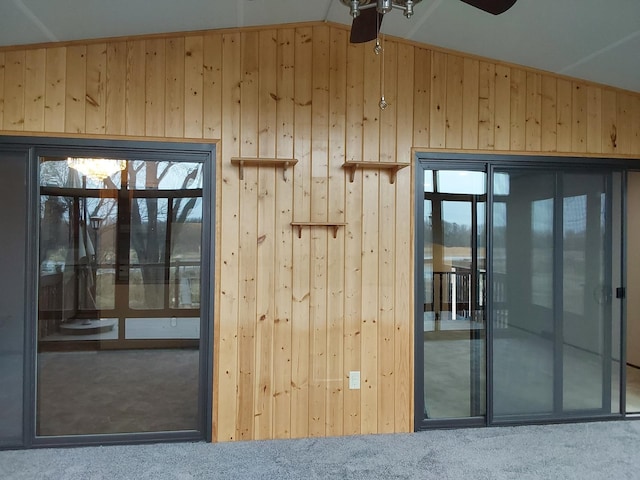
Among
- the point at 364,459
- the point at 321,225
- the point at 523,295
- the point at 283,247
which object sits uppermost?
the point at 321,225

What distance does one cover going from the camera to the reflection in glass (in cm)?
292

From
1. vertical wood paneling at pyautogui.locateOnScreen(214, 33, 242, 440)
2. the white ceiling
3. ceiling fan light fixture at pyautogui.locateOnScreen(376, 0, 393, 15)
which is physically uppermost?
the white ceiling

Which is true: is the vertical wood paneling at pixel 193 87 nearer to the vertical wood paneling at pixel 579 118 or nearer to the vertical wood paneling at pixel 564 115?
the vertical wood paneling at pixel 564 115

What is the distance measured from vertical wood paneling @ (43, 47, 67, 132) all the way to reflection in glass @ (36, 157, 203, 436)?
0.26 metres

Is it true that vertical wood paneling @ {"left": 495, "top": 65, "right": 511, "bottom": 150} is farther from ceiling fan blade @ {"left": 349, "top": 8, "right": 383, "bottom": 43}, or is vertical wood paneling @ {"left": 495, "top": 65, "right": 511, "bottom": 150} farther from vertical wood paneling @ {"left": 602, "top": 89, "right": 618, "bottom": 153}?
ceiling fan blade @ {"left": 349, "top": 8, "right": 383, "bottom": 43}

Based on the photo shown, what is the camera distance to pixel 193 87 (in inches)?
118

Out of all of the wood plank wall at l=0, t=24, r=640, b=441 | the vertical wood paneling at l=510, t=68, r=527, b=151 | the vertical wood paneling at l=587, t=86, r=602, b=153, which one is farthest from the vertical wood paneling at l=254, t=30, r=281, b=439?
the vertical wood paneling at l=587, t=86, r=602, b=153

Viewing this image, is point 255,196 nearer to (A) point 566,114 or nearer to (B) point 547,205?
(B) point 547,205

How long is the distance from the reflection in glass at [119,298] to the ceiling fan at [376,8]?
1592 mm

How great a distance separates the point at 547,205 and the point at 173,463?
11.1ft

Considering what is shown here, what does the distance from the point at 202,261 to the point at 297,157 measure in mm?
1033

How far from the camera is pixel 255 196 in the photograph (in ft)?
10.0

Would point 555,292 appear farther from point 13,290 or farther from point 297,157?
point 13,290

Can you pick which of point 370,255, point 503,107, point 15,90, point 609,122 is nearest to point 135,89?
point 15,90
